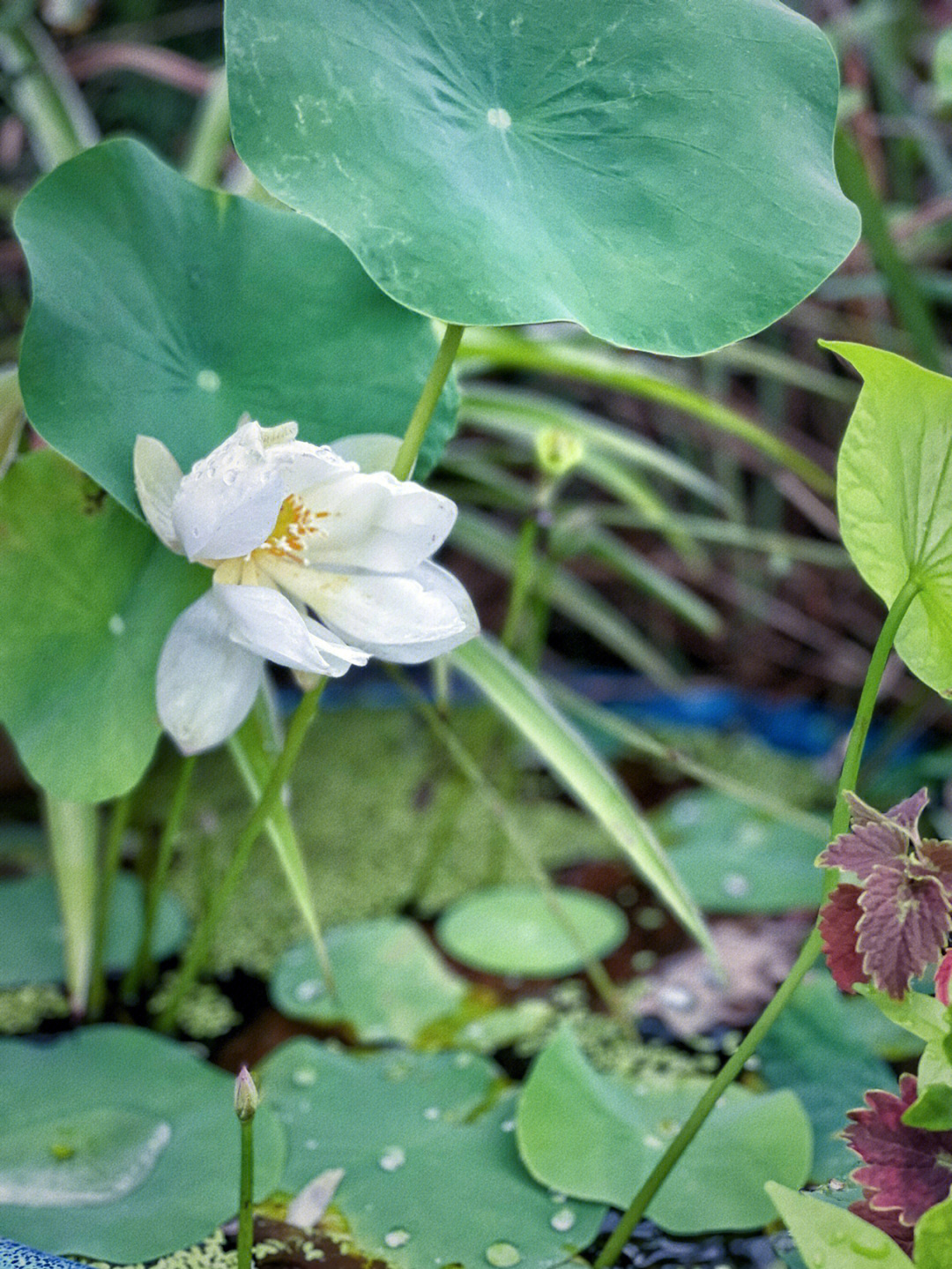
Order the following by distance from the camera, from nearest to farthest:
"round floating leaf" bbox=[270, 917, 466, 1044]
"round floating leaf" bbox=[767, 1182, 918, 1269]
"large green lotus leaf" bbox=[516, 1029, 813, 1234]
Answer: "round floating leaf" bbox=[767, 1182, 918, 1269]
"large green lotus leaf" bbox=[516, 1029, 813, 1234]
"round floating leaf" bbox=[270, 917, 466, 1044]

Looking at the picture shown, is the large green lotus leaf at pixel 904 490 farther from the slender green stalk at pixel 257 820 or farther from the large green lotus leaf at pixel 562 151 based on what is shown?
the slender green stalk at pixel 257 820

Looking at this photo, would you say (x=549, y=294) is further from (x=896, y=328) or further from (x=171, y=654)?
(x=896, y=328)

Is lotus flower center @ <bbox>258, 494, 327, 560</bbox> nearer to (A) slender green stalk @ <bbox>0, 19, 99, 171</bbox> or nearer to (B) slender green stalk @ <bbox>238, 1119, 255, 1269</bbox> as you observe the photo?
(B) slender green stalk @ <bbox>238, 1119, 255, 1269</bbox>

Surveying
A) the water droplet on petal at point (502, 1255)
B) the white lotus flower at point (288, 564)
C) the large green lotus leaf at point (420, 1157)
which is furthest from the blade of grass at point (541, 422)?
the water droplet on petal at point (502, 1255)

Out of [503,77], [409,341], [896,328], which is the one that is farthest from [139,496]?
[896,328]

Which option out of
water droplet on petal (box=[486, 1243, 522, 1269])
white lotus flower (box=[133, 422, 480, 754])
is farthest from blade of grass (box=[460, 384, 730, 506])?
water droplet on petal (box=[486, 1243, 522, 1269])
